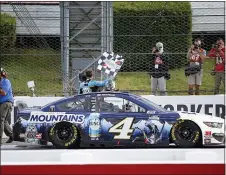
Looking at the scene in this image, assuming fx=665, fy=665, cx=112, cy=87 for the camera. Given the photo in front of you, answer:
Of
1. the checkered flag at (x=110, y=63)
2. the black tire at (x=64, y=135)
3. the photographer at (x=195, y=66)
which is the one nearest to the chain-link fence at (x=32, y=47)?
the checkered flag at (x=110, y=63)

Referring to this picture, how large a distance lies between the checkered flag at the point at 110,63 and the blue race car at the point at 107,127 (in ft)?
4.80

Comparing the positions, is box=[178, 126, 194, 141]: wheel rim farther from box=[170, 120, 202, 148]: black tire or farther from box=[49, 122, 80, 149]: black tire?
box=[49, 122, 80, 149]: black tire

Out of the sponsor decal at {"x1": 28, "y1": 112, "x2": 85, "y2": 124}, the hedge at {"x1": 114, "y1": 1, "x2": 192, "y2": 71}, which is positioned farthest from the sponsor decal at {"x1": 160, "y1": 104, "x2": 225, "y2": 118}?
the sponsor decal at {"x1": 28, "y1": 112, "x2": 85, "y2": 124}

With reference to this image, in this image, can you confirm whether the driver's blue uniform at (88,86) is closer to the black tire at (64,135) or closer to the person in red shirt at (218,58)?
the black tire at (64,135)

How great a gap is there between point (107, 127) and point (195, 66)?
311 cm

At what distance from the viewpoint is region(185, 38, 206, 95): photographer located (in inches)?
549

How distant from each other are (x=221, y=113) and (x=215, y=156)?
9810mm

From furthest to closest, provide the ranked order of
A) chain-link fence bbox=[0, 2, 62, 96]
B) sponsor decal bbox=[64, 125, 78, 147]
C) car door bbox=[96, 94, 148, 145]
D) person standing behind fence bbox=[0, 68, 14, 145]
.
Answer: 1. person standing behind fence bbox=[0, 68, 14, 145]
2. chain-link fence bbox=[0, 2, 62, 96]
3. car door bbox=[96, 94, 148, 145]
4. sponsor decal bbox=[64, 125, 78, 147]

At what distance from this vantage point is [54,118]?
472 inches

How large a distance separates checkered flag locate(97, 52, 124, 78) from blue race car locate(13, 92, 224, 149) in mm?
1462

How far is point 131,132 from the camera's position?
38.7 feet

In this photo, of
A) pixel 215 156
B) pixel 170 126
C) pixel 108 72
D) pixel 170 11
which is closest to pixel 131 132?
pixel 170 126

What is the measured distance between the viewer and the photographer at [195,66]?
13938mm

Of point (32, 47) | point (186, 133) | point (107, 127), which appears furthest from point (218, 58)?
point (32, 47)
